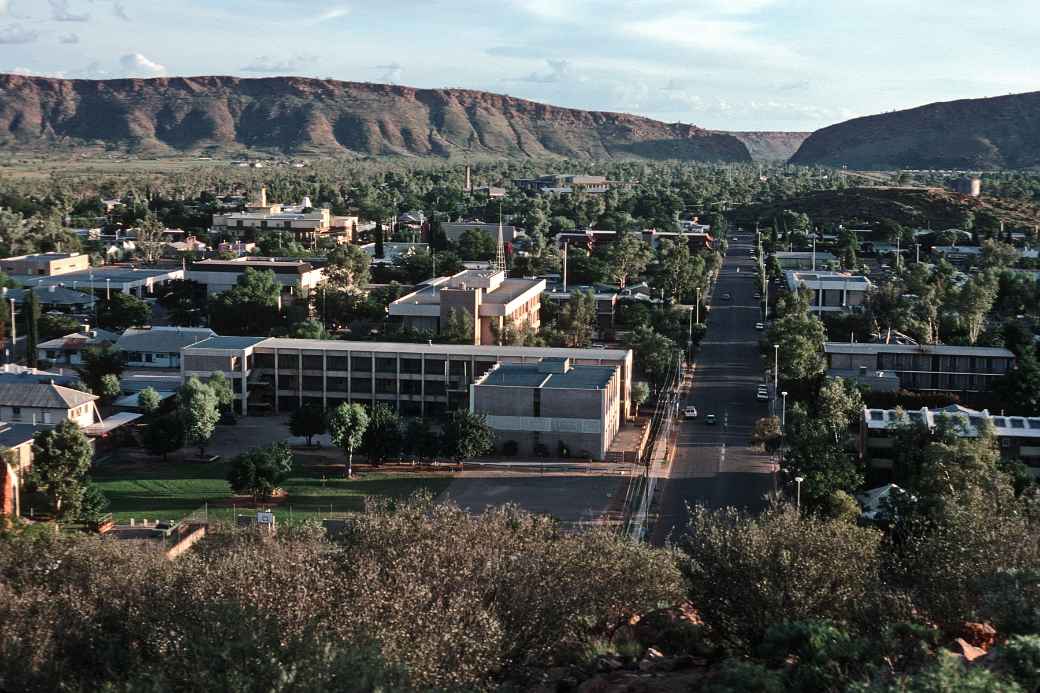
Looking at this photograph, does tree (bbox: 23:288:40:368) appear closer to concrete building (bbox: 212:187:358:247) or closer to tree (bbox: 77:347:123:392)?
tree (bbox: 77:347:123:392)

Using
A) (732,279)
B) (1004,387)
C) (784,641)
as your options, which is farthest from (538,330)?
(784,641)

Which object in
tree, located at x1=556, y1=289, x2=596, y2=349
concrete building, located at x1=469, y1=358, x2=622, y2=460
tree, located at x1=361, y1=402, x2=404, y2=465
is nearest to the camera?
tree, located at x1=361, y1=402, x2=404, y2=465

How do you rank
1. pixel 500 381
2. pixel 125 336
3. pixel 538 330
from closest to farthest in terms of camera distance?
pixel 500 381 < pixel 125 336 < pixel 538 330

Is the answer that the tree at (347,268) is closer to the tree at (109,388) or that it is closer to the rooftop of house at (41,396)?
the tree at (109,388)

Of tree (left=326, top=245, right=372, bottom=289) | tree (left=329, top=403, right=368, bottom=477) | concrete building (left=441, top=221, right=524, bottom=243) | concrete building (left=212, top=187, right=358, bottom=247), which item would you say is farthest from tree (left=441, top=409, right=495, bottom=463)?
concrete building (left=212, top=187, right=358, bottom=247)

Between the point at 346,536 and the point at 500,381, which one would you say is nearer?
the point at 346,536

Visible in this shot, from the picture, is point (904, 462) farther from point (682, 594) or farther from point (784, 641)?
point (784, 641)
